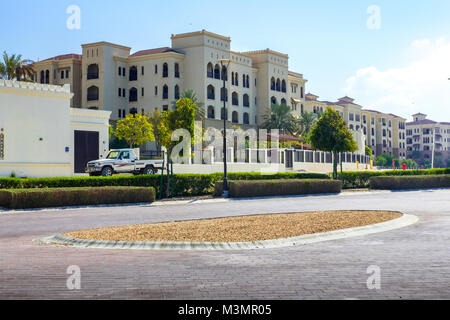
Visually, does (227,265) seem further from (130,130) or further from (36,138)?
(130,130)

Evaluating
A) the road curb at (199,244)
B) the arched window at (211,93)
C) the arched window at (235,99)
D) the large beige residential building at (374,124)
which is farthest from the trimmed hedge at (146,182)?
the large beige residential building at (374,124)

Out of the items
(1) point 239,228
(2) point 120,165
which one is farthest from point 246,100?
(1) point 239,228

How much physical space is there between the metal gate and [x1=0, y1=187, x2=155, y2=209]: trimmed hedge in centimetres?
1310

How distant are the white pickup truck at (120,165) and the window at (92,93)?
43.1 metres

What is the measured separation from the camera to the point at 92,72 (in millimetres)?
72375

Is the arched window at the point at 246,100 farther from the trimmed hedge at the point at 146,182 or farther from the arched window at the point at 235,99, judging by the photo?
the trimmed hedge at the point at 146,182

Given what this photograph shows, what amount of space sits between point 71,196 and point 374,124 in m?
115

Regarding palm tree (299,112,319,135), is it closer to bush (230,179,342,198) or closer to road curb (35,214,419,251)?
bush (230,179,342,198)

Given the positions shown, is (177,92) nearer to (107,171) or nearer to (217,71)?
(217,71)

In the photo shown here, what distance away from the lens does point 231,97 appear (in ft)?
249

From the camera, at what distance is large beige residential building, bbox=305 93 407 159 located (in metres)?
114

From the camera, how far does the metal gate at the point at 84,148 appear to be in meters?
36.3

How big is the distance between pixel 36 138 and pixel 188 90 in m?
37.0
